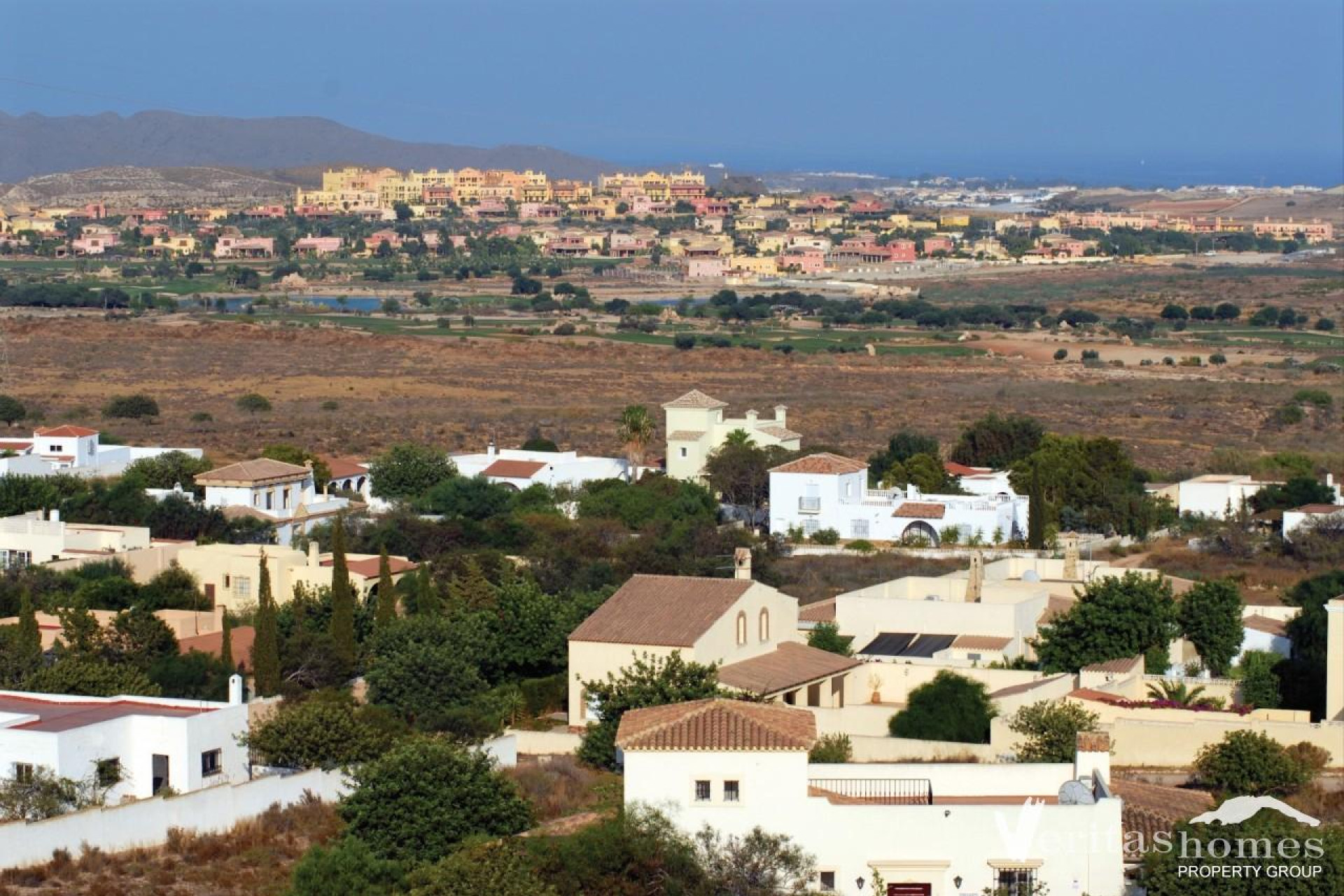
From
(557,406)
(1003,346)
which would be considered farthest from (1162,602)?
(1003,346)

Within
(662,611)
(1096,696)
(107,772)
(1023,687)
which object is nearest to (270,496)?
(662,611)

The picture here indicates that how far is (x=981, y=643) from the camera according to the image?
101 ft

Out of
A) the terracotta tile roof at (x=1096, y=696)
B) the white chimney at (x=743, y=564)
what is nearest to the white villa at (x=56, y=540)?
the white chimney at (x=743, y=564)

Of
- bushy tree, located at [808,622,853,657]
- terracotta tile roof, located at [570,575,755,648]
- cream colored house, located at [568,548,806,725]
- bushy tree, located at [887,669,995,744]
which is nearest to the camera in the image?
bushy tree, located at [887,669,995,744]

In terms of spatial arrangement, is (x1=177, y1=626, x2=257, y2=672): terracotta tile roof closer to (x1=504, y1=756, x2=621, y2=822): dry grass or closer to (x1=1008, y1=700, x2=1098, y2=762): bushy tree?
(x1=504, y1=756, x2=621, y2=822): dry grass

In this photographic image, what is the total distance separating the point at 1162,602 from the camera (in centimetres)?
3014

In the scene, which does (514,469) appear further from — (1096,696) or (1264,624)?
(1096,696)

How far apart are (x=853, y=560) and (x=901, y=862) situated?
22.9 metres

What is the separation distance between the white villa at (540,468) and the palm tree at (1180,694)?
19.9 meters

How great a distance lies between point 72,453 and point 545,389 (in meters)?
29.8

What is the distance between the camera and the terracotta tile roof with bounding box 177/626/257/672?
98.2 ft

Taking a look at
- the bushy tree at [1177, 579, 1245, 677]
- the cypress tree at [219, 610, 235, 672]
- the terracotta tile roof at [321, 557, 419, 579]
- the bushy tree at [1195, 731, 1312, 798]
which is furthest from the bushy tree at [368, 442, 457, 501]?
the bushy tree at [1195, 731, 1312, 798]

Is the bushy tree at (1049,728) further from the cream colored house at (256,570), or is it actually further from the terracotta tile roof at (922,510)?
the terracotta tile roof at (922,510)

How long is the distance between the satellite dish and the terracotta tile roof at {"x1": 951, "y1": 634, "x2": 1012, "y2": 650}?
1146 cm
